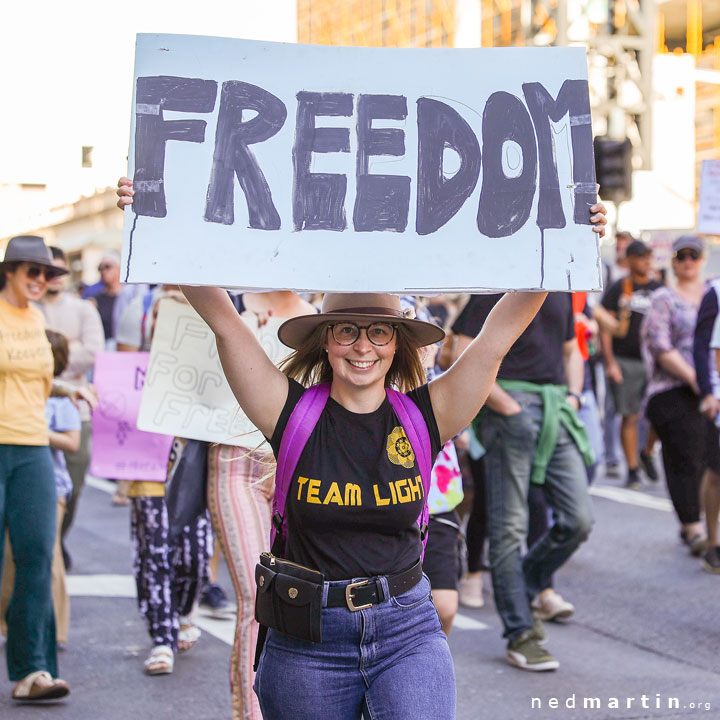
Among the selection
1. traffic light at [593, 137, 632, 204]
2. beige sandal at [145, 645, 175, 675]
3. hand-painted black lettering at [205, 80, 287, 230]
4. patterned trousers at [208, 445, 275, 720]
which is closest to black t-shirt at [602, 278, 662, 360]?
traffic light at [593, 137, 632, 204]

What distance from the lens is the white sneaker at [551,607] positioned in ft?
21.9

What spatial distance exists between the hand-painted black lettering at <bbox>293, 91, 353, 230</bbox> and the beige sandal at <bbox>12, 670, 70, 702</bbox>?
291cm

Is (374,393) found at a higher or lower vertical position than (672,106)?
lower

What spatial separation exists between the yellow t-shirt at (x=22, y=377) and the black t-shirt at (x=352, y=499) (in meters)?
2.32

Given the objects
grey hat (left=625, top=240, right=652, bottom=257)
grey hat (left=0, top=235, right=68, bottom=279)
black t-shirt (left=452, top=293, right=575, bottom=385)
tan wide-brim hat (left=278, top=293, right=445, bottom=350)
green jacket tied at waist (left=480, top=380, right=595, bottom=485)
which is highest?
grey hat (left=625, top=240, right=652, bottom=257)

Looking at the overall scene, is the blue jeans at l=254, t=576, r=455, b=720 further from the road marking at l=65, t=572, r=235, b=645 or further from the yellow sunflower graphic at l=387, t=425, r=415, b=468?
the road marking at l=65, t=572, r=235, b=645

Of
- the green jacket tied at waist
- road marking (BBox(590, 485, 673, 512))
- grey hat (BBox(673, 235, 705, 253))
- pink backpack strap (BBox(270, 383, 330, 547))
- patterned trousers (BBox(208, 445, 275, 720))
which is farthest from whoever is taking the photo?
road marking (BBox(590, 485, 673, 512))

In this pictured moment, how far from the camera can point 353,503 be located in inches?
120

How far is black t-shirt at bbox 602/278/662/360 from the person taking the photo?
36.6 ft

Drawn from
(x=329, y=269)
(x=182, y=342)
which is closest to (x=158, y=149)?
(x=329, y=269)

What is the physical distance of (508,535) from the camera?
584cm

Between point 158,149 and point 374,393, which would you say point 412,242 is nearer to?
point 374,393

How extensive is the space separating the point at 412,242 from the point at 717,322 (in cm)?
407

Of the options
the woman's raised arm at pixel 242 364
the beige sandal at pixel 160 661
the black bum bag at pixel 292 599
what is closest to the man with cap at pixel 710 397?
the beige sandal at pixel 160 661
